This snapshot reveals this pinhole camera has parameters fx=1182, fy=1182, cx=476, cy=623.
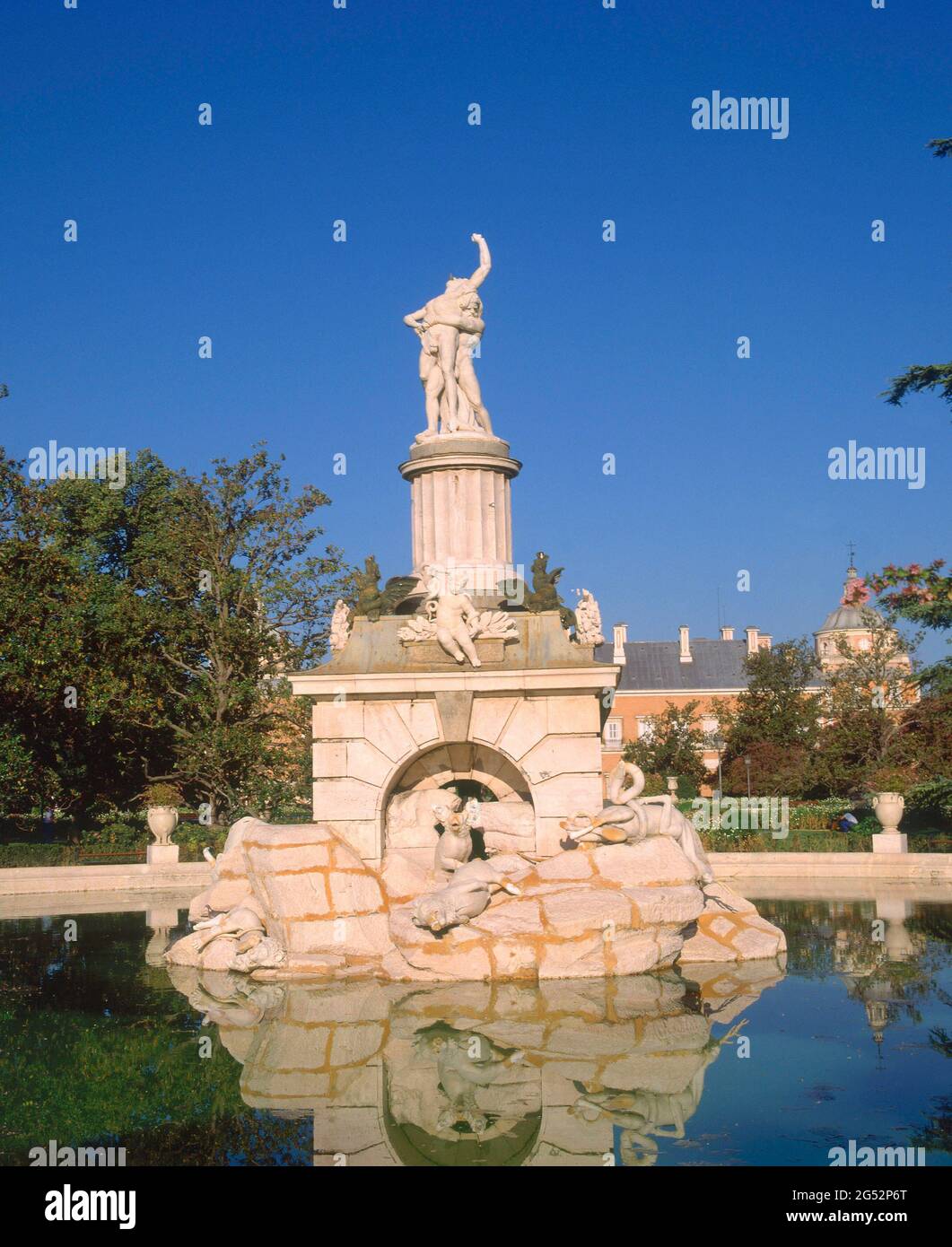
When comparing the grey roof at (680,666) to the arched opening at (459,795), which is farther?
the grey roof at (680,666)

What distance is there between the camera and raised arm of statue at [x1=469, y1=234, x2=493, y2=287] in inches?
830

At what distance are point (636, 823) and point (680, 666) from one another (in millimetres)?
83804

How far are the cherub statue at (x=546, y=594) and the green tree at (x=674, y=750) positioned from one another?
48711 mm

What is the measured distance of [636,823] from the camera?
16.3 meters

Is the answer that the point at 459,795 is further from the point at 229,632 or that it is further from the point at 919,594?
the point at 229,632

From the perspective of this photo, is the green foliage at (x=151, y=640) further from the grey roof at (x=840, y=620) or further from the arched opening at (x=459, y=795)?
the grey roof at (x=840, y=620)

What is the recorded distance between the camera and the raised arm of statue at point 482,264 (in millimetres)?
21078

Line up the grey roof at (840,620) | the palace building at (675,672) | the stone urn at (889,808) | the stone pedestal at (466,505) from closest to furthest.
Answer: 1. the stone pedestal at (466,505)
2. the stone urn at (889,808)
3. the palace building at (675,672)
4. the grey roof at (840,620)

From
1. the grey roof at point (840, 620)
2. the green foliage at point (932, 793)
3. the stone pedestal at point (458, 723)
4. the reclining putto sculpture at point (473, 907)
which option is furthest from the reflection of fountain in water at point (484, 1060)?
the grey roof at point (840, 620)

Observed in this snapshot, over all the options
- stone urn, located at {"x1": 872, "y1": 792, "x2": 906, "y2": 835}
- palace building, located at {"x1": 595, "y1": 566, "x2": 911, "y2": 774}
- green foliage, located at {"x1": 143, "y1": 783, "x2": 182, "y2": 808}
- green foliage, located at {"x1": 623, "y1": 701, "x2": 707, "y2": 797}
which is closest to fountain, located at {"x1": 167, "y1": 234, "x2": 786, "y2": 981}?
stone urn, located at {"x1": 872, "y1": 792, "x2": 906, "y2": 835}

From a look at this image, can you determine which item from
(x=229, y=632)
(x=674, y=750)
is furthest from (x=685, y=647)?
(x=229, y=632)

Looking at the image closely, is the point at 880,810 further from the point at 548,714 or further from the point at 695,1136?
the point at 695,1136

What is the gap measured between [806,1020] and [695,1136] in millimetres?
4231
